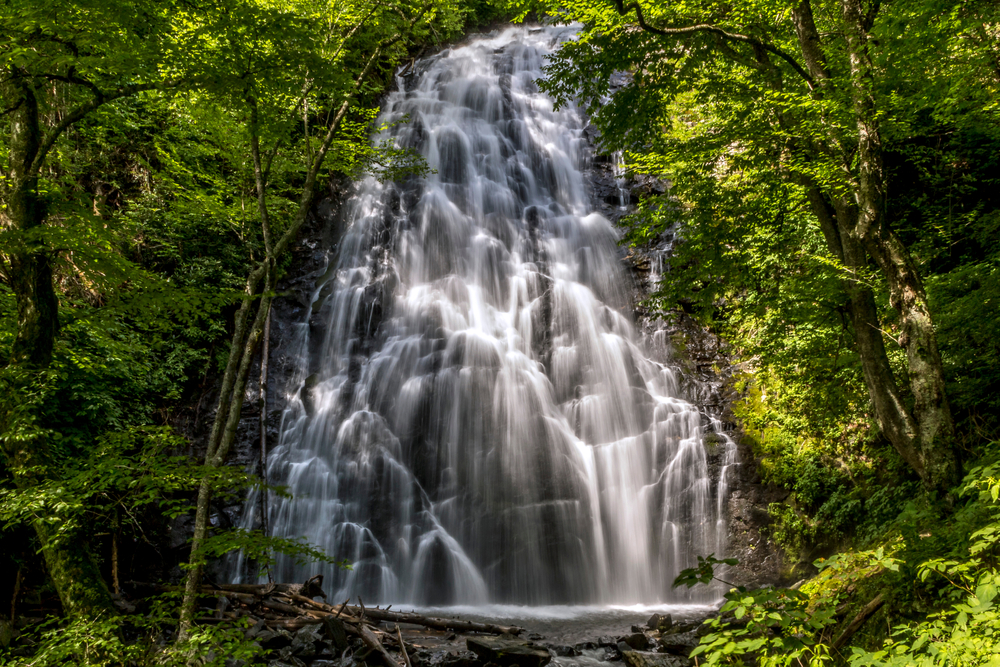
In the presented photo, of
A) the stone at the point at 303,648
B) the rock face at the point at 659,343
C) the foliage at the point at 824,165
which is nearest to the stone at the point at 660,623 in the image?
the rock face at the point at 659,343

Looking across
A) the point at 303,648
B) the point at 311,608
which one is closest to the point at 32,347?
the point at 303,648

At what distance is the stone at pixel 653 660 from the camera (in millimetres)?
6484

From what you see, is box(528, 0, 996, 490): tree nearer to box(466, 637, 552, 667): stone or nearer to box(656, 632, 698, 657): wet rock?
box(656, 632, 698, 657): wet rock

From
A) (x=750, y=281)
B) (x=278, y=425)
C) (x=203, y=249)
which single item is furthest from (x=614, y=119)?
(x=203, y=249)

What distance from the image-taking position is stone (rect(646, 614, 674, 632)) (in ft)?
26.3

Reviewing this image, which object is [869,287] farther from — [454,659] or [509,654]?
[454,659]

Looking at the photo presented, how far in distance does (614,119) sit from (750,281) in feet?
8.90

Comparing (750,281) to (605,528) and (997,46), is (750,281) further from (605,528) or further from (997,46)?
(605,528)

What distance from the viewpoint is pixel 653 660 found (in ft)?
21.7

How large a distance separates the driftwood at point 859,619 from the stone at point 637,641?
2.85m

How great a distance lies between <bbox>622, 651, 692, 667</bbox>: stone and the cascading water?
3273 mm

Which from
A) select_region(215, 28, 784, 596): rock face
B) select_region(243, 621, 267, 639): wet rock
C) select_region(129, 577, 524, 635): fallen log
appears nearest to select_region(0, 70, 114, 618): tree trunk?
select_region(243, 621, 267, 639): wet rock

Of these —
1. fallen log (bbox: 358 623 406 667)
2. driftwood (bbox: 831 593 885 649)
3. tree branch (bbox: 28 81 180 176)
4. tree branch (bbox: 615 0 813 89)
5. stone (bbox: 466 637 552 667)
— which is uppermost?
tree branch (bbox: 615 0 813 89)

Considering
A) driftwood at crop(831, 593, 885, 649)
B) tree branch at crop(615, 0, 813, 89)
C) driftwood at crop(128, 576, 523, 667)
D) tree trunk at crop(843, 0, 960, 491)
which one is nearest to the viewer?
driftwood at crop(831, 593, 885, 649)
